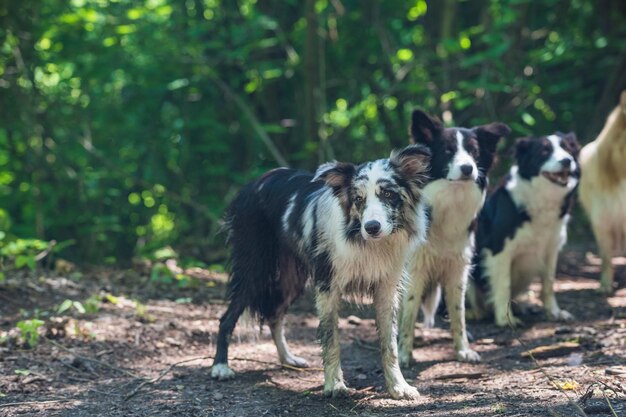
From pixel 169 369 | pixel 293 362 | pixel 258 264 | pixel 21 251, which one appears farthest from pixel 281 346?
pixel 21 251

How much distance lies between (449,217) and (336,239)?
59.2 inches

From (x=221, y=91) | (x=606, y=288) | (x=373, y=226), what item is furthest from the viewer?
(x=221, y=91)

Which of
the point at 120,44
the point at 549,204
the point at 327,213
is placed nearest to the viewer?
the point at 327,213

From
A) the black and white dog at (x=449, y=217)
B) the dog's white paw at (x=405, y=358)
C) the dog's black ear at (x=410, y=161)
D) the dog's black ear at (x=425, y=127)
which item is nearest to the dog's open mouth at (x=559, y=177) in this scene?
the black and white dog at (x=449, y=217)

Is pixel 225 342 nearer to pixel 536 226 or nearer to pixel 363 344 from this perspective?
pixel 363 344

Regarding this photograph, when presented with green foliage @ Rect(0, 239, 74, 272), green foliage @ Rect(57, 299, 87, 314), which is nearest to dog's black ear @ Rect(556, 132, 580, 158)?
green foliage @ Rect(57, 299, 87, 314)

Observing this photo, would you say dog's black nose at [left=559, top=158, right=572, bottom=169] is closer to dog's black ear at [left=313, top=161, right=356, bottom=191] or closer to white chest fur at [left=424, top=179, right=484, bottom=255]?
white chest fur at [left=424, top=179, right=484, bottom=255]

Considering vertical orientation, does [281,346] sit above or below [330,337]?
below

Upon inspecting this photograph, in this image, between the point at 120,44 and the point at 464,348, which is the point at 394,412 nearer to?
the point at 464,348

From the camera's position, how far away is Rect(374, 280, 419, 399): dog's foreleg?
512 centimetres

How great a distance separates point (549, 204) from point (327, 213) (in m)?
3.02

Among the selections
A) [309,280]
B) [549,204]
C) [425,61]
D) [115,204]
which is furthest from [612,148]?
[115,204]

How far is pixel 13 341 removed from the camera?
593cm

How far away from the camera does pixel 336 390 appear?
5074 mm
